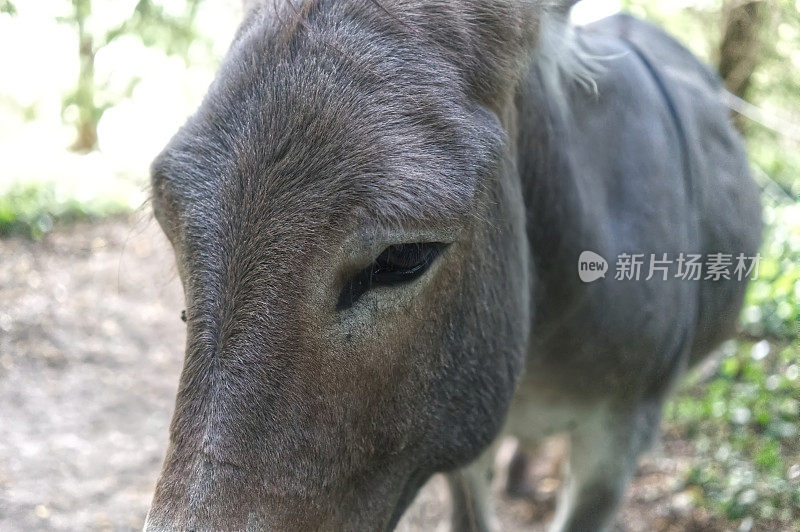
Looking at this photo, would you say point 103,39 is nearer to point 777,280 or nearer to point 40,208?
point 40,208

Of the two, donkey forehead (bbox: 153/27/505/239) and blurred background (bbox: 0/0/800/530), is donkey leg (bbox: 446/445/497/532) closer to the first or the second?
blurred background (bbox: 0/0/800/530)

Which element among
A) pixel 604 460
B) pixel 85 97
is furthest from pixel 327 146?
pixel 85 97

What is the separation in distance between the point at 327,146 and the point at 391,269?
0.27 metres

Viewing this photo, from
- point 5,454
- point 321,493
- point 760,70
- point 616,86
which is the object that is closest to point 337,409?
point 321,493

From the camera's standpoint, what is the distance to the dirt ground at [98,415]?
3529 mm

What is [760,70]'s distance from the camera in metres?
4.71

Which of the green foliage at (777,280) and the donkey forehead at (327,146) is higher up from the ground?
the donkey forehead at (327,146)

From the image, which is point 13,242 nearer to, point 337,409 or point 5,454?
point 5,454

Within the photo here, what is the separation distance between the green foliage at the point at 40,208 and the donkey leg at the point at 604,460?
7014mm

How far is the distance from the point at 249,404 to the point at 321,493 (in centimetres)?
28

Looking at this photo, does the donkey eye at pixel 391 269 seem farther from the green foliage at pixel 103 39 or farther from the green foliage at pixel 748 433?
the green foliage at pixel 103 39

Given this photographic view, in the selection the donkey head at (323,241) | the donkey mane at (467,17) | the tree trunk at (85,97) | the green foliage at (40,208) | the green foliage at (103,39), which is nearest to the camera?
the donkey head at (323,241)

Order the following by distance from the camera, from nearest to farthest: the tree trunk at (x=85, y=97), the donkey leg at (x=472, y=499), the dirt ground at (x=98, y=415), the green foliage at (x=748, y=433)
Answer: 1. the green foliage at (x=748, y=433)
2. the donkey leg at (x=472, y=499)
3. the dirt ground at (x=98, y=415)
4. the tree trunk at (x=85, y=97)

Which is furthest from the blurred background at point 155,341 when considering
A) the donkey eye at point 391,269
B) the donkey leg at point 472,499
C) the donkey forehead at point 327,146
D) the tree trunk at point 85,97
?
the donkey leg at point 472,499
